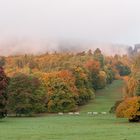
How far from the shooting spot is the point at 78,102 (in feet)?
391

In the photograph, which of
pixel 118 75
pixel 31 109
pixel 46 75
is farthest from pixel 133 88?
pixel 118 75

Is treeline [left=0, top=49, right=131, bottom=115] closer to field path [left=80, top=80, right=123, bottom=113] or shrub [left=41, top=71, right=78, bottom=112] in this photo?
shrub [left=41, top=71, right=78, bottom=112]

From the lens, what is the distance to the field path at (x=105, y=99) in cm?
11258

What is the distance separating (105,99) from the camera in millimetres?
135250

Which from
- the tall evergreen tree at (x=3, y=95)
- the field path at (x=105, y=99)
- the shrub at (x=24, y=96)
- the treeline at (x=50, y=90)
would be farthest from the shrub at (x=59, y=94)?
the tall evergreen tree at (x=3, y=95)

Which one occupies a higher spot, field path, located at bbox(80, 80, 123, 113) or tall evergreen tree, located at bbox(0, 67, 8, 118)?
tall evergreen tree, located at bbox(0, 67, 8, 118)

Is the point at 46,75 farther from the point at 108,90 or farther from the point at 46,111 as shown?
the point at 108,90

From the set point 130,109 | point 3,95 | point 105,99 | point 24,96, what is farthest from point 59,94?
point 130,109

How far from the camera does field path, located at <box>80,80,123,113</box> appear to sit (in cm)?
11258

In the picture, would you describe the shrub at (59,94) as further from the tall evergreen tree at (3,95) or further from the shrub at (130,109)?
the shrub at (130,109)

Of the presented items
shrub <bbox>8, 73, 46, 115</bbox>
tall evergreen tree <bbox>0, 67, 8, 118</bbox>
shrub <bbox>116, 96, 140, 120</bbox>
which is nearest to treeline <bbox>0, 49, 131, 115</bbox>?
shrub <bbox>8, 73, 46, 115</bbox>

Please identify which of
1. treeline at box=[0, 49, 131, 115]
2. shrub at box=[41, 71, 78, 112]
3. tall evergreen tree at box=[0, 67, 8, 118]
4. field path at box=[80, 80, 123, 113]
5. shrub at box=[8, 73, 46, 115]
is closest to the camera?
tall evergreen tree at box=[0, 67, 8, 118]

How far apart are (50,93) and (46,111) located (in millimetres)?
4229

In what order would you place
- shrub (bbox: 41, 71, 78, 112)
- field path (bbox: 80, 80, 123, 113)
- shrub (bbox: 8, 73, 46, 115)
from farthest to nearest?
field path (bbox: 80, 80, 123, 113), shrub (bbox: 41, 71, 78, 112), shrub (bbox: 8, 73, 46, 115)
